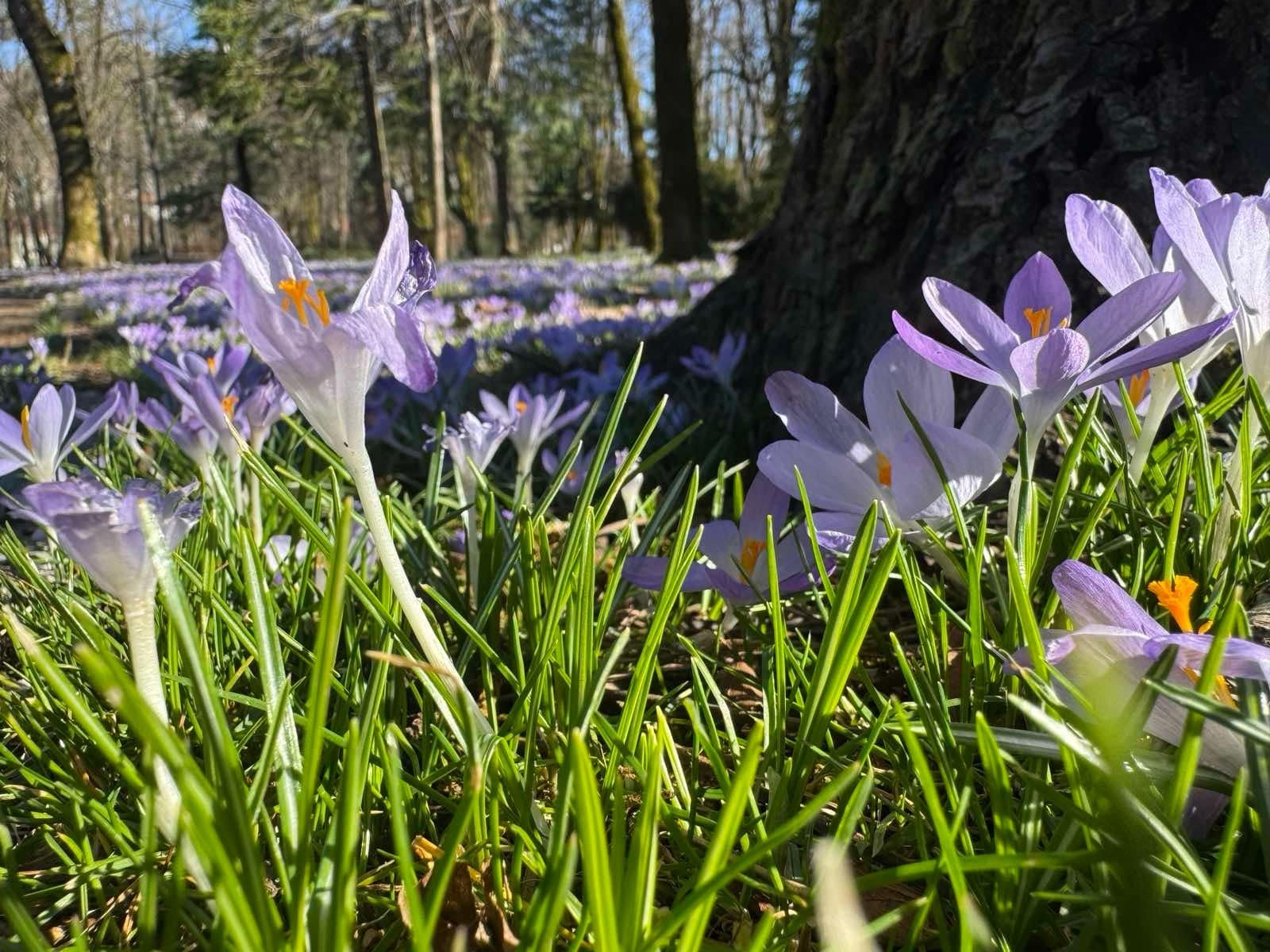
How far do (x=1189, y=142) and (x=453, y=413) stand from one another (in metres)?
1.74

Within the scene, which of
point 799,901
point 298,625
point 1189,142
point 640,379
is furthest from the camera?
point 640,379

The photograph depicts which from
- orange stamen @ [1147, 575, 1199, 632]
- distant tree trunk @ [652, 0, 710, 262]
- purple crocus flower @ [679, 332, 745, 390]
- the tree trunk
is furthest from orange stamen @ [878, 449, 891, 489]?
distant tree trunk @ [652, 0, 710, 262]

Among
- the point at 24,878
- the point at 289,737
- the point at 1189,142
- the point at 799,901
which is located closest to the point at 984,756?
the point at 799,901

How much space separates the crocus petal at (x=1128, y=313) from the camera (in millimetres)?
612

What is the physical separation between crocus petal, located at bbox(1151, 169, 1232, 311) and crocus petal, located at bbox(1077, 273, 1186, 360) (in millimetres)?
52

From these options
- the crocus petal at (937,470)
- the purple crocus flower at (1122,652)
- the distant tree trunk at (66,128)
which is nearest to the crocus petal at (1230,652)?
the purple crocus flower at (1122,652)

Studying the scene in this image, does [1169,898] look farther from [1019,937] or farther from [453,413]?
[453,413]

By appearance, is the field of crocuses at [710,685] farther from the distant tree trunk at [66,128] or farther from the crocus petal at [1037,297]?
the distant tree trunk at [66,128]

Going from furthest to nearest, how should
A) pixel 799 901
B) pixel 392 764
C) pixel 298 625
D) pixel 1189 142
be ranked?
pixel 1189 142, pixel 298 625, pixel 799 901, pixel 392 764

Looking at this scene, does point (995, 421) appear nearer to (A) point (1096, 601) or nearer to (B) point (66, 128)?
(A) point (1096, 601)

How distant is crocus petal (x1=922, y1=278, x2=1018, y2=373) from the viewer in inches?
25.6

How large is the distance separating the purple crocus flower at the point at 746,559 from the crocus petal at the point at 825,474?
0.29 feet

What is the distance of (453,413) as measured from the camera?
7.79 ft

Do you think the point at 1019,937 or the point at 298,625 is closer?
the point at 1019,937
